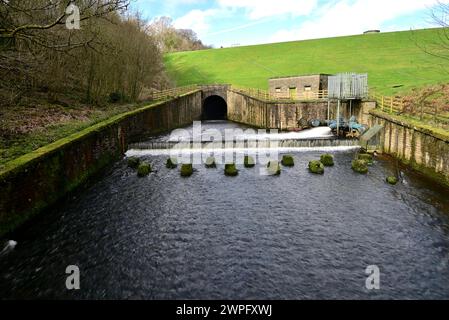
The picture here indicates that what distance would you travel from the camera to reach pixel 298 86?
4666 cm

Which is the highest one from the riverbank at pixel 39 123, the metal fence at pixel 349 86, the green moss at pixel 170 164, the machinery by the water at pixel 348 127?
the metal fence at pixel 349 86

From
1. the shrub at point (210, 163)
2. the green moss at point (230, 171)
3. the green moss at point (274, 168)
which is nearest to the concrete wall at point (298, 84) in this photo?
the green moss at point (274, 168)

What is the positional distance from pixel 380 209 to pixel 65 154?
571 inches

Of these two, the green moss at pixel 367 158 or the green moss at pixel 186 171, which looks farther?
the green moss at pixel 367 158

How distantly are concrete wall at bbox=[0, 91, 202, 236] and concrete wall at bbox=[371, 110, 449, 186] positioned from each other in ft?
61.5

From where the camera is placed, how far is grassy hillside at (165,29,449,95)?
50094mm

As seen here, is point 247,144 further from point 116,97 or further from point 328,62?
point 328,62

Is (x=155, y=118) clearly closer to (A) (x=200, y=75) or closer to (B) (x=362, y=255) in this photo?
(B) (x=362, y=255)

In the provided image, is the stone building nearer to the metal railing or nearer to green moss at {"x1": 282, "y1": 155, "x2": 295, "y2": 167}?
the metal railing

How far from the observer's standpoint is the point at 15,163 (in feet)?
43.8

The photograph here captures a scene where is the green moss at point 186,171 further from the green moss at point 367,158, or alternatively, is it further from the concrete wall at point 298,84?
the concrete wall at point 298,84

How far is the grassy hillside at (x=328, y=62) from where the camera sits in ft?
164

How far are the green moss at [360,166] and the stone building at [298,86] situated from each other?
2274 cm
